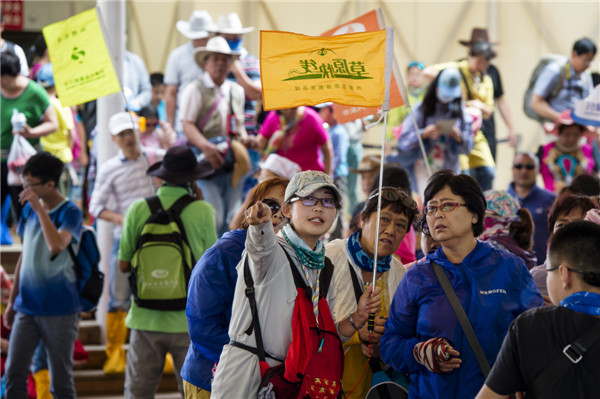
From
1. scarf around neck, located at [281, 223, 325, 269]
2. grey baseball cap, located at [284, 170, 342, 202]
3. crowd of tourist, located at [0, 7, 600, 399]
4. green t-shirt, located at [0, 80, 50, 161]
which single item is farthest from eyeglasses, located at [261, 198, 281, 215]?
green t-shirt, located at [0, 80, 50, 161]

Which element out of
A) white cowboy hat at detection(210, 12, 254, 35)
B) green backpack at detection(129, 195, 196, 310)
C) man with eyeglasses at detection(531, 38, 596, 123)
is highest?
white cowboy hat at detection(210, 12, 254, 35)

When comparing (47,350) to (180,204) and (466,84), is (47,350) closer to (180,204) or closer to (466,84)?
(180,204)

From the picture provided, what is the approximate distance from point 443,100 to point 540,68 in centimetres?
209

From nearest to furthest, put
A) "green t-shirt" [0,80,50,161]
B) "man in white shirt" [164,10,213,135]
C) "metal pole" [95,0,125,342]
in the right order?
1. "metal pole" [95,0,125,342]
2. "green t-shirt" [0,80,50,161]
3. "man in white shirt" [164,10,213,135]

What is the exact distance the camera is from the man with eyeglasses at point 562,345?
11.3ft

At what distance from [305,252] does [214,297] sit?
0.71m

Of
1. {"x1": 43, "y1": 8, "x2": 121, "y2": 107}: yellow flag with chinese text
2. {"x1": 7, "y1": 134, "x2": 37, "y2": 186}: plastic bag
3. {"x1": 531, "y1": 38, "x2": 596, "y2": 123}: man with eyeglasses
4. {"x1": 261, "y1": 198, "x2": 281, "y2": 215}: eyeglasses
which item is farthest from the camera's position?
{"x1": 531, "y1": 38, "x2": 596, "y2": 123}: man with eyeglasses

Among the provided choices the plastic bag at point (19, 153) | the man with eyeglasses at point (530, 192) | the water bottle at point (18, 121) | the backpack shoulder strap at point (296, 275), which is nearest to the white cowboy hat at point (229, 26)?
the water bottle at point (18, 121)

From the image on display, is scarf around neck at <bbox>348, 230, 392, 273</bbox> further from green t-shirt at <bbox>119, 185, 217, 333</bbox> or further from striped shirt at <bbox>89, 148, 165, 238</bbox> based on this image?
striped shirt at <bbox>89, 148, 165, 238</bbox>

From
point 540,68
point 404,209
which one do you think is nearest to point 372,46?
point 404,209

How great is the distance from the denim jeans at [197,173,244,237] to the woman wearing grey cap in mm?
4370

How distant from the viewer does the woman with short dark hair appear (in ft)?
13.9

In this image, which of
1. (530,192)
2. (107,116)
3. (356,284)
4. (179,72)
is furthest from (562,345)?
(179,72)

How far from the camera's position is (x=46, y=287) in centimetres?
682
